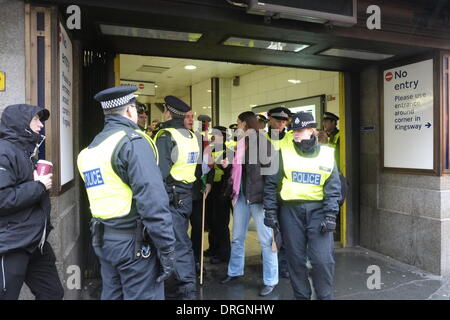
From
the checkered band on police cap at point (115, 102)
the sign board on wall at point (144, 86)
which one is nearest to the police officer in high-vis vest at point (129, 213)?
the checkered band on police cap at point (115, 102)

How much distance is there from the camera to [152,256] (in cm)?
228

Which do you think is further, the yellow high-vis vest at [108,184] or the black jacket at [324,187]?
the black jacket at [324,187]

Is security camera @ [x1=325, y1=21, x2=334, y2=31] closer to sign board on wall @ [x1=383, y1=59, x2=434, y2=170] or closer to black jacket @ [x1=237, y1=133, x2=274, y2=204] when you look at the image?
black jacket @ [x1=237, y1=133, x2=274, y2=204]

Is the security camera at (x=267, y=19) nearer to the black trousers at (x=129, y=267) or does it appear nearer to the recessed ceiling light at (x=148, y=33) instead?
the recessed ceiling light at (x=148, y=33)

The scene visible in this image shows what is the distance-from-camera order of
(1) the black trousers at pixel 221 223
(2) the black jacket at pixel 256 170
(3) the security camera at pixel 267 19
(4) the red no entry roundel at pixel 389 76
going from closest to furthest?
(3) the security camera at pixel 267 19, (2) the black jacket at pixel 256 170, (1) the black trousers at pixel 221 223, (4) the red no entry roundel at pixel 389 76

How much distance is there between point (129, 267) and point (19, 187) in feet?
2.82

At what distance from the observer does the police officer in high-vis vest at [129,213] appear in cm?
215

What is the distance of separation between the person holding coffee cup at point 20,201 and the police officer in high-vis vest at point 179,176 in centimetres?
128

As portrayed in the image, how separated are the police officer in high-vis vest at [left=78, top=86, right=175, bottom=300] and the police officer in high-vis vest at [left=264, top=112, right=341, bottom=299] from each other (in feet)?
4.71

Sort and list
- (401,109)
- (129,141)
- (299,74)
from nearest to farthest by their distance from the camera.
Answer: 1. (129,141)
2. (401,109)
3. (299,74)

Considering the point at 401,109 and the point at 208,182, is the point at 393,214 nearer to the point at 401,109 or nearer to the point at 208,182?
the point at 401,109

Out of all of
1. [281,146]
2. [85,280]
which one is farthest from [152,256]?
[85,280]
